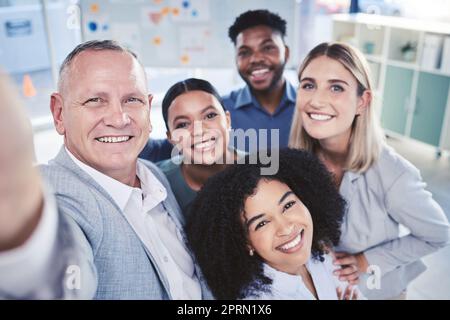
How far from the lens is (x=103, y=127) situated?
2.95ft

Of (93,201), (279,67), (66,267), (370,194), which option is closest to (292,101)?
(279,67)

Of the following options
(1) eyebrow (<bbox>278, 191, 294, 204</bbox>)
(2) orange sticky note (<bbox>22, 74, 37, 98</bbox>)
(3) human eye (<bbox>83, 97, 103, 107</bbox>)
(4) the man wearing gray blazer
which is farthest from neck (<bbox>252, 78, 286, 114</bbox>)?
(2) orange sticky note (<bbox>22, 74, 37, 98</bbox>)

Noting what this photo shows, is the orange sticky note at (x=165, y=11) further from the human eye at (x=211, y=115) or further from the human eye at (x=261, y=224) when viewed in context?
the human eye at (x=261, y=224)

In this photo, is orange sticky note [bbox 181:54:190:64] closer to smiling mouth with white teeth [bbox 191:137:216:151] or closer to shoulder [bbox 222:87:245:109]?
shoulder [bbox 222:87:245:109]

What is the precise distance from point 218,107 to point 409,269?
0.75m

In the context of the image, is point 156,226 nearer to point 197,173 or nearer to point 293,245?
point 197,173

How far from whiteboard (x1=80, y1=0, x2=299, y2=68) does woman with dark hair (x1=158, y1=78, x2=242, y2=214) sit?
0.75 ft

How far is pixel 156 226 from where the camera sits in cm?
100

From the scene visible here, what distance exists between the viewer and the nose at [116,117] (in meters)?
0.89

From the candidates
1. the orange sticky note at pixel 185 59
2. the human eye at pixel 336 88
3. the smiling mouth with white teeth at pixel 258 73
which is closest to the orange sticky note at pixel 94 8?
the orange sticky note at pixel 185 59

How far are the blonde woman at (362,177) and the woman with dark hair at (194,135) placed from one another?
0.22m

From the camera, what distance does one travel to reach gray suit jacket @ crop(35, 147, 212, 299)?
819mm

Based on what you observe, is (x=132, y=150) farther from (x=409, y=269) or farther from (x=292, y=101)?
(x=409, y=269)

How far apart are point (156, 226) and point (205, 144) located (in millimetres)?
275
